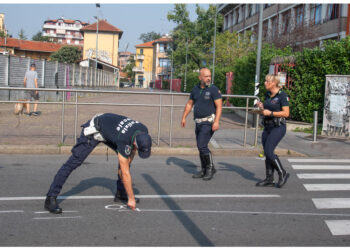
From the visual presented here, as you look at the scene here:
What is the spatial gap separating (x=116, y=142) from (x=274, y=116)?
2929mm

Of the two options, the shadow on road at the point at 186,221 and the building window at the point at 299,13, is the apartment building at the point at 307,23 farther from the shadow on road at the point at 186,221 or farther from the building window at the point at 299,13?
the shadow on road at the point at 186,221

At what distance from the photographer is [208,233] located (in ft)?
14.9

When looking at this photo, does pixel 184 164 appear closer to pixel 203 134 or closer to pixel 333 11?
pixel 203 134

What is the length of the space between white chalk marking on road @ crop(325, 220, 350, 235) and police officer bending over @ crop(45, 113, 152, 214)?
2.34 metres

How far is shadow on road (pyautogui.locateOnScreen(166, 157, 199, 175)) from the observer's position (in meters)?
8.29

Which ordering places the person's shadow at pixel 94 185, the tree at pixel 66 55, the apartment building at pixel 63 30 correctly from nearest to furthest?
1. the person's shadow at pixel 94 185
2. the tree at pixel 66 55
3. the apartment building at pixel 63 30

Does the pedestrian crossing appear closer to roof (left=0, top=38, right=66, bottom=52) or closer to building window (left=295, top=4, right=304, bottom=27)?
building window (left=295, top=4, right=304, bottom=27)

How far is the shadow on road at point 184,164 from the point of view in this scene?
8292 mm

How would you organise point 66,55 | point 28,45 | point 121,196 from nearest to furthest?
point 121,196, point 66,55, point 28,45

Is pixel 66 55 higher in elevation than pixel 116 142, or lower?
higher

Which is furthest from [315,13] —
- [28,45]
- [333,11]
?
[28,45]

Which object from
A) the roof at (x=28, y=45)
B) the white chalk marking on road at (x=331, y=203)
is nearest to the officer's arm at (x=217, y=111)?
the white chalk marking on road at (x=331, y=203)

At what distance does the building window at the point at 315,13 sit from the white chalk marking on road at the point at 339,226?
28.5 metres

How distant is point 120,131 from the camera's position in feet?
15.7
